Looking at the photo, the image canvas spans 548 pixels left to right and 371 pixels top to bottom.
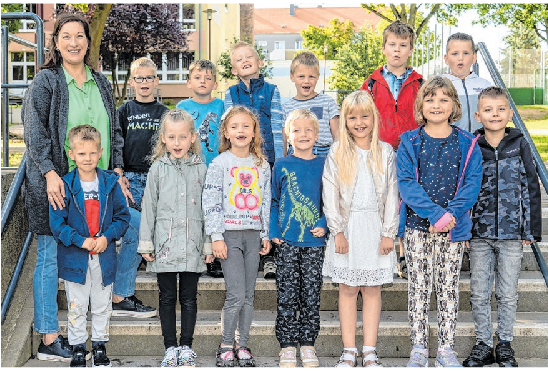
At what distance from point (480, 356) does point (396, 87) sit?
197 centimetres

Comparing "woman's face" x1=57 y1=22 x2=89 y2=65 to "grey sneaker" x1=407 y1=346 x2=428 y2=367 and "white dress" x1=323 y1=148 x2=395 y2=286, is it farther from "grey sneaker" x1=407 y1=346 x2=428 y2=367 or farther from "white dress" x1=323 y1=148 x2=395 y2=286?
"grey sneaker" x1=407 y1=346 x2=428 y2=367

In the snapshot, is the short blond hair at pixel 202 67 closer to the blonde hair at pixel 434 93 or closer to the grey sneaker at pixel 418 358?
the blonde hair at pixel 434 93

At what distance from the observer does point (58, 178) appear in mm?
3680

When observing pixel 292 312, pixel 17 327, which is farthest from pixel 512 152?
pixel 17 327

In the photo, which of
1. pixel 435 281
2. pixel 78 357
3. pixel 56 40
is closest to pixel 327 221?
pixel 435 281

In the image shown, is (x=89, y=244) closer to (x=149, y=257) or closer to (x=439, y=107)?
(x=149, y=257)

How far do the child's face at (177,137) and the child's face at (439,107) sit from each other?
156 cm

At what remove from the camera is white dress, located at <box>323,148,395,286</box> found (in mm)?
3678

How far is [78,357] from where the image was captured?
367 centimetres

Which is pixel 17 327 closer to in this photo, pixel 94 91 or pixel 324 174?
pixel 94 91

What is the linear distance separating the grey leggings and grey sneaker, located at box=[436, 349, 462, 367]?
3.93 feet

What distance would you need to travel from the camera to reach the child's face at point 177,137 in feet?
12.7

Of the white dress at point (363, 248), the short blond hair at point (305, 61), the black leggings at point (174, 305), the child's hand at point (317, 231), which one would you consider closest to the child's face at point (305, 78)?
the short blond hair at point (305, 61)

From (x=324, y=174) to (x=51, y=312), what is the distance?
1929mm
